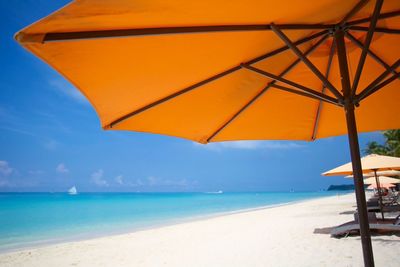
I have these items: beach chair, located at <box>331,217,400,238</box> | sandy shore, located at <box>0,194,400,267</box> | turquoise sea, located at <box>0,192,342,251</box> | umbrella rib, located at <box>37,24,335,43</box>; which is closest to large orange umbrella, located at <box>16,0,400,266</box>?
umbrella rib, located at <box>37,24,335,43</box>

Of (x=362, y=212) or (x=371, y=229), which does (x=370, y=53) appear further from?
(x=371, y=229)

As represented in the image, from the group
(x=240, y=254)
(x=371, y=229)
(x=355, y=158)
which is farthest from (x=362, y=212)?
(x=371, y=229)

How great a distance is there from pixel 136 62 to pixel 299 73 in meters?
1.63

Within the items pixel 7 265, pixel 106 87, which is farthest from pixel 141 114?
pixel 7 265

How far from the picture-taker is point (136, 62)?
1927 mm

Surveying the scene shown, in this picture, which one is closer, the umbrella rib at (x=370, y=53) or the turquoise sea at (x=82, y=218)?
the umbrella rib at (x=370, y=53)

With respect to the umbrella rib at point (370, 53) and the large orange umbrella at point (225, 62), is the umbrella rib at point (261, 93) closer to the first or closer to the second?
the large orange umbrella at point (225, 62)

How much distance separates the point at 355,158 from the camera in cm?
199

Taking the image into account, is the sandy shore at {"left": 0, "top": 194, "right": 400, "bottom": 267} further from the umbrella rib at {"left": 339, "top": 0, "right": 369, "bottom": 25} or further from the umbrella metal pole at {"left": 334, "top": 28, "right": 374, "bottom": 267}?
the umbrella rib at {"left": 339, "top": 0, "right": 369, "bottom": 25}

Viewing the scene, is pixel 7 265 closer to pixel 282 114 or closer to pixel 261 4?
pixel 282 114

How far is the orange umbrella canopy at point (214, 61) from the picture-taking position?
1.47 meters

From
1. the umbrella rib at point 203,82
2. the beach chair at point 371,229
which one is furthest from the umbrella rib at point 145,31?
the beach chair at point 371,229

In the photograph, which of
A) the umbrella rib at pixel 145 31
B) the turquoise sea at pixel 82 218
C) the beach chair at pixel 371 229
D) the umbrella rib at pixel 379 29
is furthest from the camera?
the turquoise sea at pixel 82 218

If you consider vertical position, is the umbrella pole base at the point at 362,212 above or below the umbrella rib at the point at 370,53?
below
